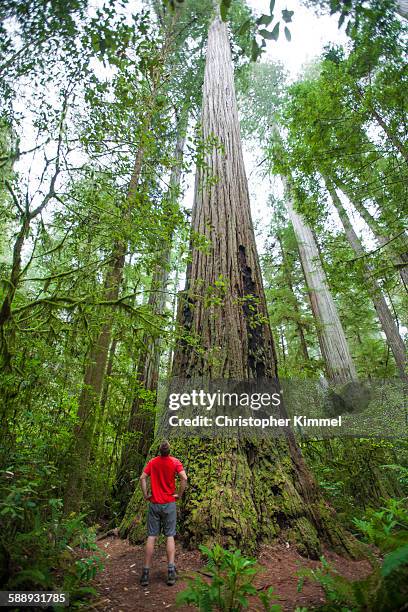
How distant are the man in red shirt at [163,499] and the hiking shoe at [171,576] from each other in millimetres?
51

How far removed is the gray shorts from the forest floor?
0.24 metres

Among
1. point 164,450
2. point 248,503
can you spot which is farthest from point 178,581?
point 164,450

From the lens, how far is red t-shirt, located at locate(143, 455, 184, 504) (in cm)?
299

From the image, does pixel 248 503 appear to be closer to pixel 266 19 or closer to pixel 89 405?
pixel 89 405

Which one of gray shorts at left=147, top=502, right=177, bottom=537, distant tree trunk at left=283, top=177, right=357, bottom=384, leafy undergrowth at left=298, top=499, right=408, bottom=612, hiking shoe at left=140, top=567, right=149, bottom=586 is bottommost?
hiking shoe at left=140, top=567, right=149, bottom=586

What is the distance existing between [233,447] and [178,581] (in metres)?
1.12

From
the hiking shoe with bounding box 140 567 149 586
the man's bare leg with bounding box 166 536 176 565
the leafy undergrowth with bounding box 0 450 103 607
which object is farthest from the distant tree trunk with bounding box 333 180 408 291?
the leafy undergrowth with bounding box 0 450 103 607

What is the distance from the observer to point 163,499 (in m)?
2.97

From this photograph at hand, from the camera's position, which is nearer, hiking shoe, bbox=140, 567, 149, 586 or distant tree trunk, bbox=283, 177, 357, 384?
hiking shoe, bbox=140, 567, 149, 586

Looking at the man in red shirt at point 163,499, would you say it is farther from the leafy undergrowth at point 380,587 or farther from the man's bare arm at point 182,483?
the leafy undergrowth at point 380,587

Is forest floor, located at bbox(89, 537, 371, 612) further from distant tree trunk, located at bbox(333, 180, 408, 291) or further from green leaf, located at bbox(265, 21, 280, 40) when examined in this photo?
distant tree trunk, located at bbox(333, 180, 408, 291)

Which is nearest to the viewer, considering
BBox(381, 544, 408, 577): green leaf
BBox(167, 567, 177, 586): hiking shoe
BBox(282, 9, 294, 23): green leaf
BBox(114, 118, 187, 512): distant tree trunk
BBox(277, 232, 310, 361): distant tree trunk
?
BBox(381, 544, 408, 577): green leaf

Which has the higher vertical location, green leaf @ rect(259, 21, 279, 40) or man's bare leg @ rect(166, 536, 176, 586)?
green leaf @ rect(259, 21, 279, 40)

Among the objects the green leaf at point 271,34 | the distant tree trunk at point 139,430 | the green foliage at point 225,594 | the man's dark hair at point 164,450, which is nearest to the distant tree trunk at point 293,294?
the distant tree trunk at point 139,430
